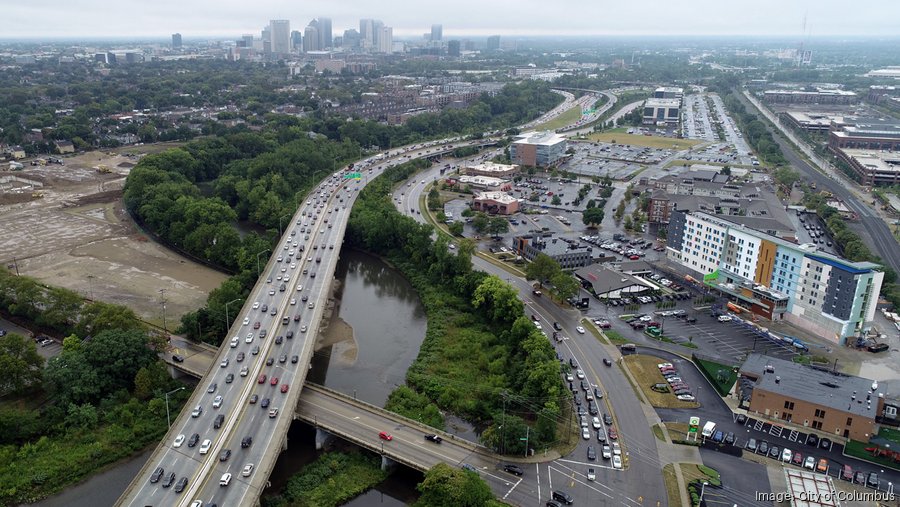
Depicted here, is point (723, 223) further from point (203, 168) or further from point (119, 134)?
point (119, 134)

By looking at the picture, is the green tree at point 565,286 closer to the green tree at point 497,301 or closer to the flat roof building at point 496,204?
the green tree at point 497,301

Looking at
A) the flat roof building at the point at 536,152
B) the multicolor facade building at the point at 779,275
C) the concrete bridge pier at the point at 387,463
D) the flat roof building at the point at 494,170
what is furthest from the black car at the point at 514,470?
the flat roof building at the point at 536,152

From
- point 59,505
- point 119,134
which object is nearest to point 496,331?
point 59,505

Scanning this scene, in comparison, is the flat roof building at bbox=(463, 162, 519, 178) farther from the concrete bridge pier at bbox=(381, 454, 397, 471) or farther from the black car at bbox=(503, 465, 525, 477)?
the black car at bbox=(503, 465, 525, 477)

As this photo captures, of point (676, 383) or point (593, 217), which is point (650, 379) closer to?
point (676, 383)

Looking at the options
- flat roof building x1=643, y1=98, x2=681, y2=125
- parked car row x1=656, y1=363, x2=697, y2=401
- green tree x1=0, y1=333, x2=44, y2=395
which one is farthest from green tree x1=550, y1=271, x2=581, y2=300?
flat roof building x1=643, y1=98, x2=681, y2=125
